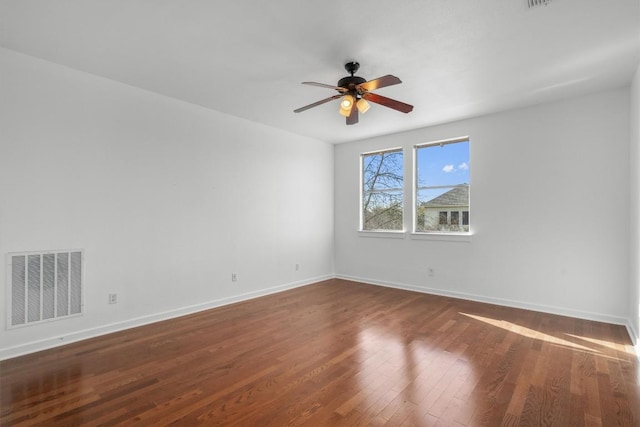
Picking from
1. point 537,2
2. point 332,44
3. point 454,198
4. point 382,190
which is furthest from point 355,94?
point 382,190

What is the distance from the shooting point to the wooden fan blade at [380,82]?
258cm

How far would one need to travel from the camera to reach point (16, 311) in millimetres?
2850

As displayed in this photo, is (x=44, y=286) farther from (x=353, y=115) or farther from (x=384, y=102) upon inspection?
(x=384, y=102)

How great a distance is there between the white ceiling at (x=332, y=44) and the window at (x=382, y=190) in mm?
1868

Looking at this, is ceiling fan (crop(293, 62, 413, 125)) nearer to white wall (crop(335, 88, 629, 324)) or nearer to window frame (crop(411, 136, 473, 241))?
white wall (crop(335, 88, 629, 324))

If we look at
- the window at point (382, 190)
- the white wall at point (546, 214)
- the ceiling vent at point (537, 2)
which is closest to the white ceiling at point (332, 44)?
the ceiling vent at point (537, 2)

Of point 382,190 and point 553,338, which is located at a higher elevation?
point 382,190

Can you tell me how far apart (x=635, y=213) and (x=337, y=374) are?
135 inches

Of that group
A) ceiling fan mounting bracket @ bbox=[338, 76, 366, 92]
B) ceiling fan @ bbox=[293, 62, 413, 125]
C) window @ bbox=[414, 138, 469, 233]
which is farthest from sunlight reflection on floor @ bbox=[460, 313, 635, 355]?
ceiling fan mounting bracket @ bbox=[338, 76, 366, 92]

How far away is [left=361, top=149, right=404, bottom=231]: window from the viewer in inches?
223

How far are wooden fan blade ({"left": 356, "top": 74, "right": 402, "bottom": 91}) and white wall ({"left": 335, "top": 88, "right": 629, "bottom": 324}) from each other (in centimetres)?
187

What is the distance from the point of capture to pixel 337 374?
8.30 ft

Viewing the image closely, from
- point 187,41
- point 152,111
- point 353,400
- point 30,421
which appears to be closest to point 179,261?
point 152,111

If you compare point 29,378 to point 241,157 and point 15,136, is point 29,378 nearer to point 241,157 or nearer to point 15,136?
point 15,136
